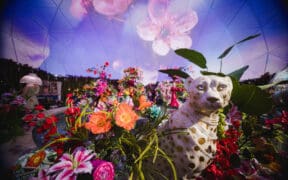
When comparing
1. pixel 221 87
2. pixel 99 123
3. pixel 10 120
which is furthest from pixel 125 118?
pixel 10 120

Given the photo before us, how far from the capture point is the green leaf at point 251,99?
386 mm

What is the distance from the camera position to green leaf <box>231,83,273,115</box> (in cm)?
39

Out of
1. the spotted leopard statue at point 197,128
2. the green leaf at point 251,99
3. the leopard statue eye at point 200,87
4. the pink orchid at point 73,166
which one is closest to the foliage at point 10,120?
the pink orchid at point 73,166

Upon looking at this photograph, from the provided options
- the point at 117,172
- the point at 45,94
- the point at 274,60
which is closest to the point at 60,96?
the point at 45,94

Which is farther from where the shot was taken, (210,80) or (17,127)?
(17,127)

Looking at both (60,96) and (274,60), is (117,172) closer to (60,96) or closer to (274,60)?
(60,96)

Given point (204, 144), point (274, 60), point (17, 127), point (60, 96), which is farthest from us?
point (60, 96)

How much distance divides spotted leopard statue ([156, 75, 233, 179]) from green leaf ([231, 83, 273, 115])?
63 millimetres

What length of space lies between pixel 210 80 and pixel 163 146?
270 millimetres

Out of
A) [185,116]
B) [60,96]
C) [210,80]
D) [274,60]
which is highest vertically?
[274,60]

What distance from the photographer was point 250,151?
1.38ft

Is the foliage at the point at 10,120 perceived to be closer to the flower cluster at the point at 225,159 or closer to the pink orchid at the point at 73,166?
the pink orchid at the point at 73,166

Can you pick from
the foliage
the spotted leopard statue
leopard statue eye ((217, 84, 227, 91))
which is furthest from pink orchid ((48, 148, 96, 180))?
the foliage

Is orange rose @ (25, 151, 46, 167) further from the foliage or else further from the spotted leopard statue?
the foliage
